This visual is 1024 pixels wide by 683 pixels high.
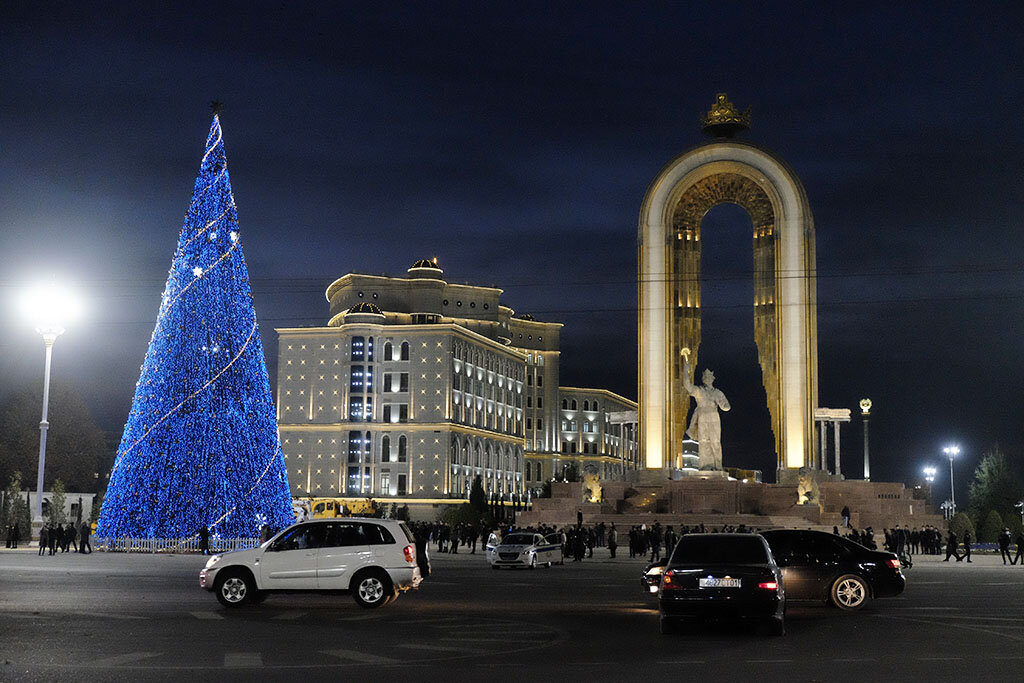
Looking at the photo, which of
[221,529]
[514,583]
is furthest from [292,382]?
[514,583]

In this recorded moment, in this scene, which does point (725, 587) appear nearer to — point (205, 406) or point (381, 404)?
point (205, 406)

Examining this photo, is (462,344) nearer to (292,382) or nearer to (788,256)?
(292,382)

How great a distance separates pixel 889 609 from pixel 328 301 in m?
124

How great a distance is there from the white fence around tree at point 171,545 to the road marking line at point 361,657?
26.6m

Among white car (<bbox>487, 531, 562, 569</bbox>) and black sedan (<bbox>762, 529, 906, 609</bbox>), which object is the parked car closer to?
black sedan (<bbox>762, 529, 906, 609</bbox>)

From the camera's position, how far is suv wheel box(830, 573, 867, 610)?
2005 centimetres

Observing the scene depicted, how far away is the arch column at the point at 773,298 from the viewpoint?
64.2 m

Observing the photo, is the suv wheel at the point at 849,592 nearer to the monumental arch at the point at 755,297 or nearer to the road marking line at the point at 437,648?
the road marking line at the point at 437,648

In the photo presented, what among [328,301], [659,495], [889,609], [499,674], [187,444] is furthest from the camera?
[328,301]

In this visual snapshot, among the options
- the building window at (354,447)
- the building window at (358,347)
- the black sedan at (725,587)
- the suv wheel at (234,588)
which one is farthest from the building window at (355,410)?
the black sedan at (725,587)

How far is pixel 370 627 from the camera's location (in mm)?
16203

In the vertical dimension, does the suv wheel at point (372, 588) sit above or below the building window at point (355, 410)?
below

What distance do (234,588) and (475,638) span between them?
6.11 meters

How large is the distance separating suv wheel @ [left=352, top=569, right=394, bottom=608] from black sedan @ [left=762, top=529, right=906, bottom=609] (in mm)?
6488
